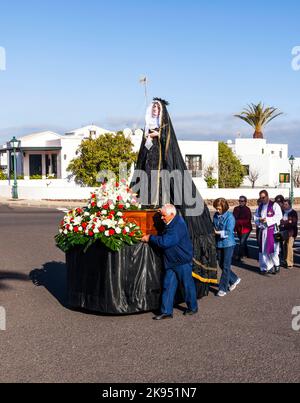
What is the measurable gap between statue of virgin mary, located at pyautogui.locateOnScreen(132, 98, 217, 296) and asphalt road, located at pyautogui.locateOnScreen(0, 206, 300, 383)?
736 mm

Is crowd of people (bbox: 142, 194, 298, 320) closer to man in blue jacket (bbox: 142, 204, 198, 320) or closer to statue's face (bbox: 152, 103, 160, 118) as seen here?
man in blue jacket (bbox: 142, 204, 198, 320)

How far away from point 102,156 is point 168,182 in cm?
3154

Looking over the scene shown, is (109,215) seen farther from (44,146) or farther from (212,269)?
(44,146)

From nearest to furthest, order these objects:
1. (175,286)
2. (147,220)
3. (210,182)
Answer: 1. (175,286)
2. (147,220)
3. (210,182)

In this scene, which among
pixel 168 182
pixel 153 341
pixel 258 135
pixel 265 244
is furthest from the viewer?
pixel 258 135

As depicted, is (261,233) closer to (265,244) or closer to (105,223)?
(265,244)

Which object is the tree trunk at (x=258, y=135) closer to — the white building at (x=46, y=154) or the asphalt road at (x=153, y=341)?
the white building at (x=46, y=154)

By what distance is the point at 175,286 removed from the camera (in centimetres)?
859

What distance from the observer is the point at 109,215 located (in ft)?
28.8

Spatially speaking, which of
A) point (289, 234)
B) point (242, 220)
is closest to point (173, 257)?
point (289, 234)

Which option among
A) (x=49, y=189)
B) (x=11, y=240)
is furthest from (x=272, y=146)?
(x=11, y=240)

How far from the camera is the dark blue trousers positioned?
333 inches

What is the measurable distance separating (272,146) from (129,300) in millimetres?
67203

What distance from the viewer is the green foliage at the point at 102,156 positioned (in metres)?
41.2
